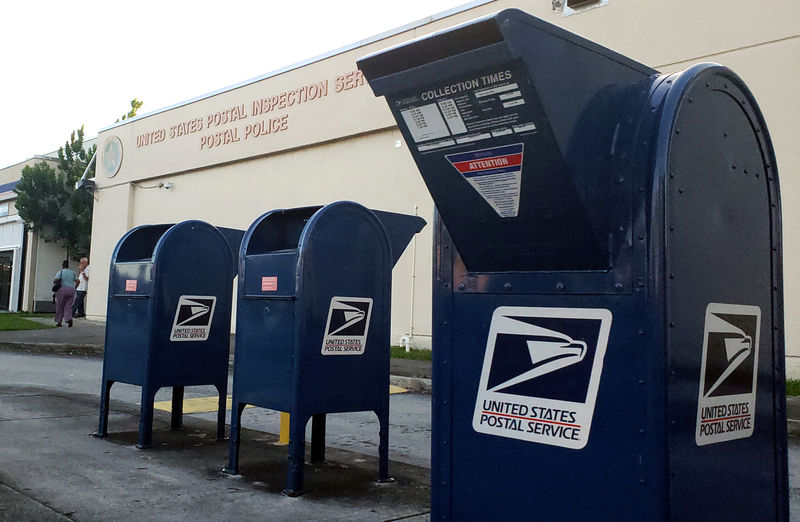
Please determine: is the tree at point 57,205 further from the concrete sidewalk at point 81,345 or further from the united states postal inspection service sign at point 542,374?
the united states postal inspection service sign at point 542,374

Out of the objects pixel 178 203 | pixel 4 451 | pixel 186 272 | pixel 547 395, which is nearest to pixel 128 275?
pixel 186 272

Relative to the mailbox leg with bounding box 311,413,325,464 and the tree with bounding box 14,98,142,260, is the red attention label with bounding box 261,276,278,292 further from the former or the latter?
the tree with bounding box 14,98,142,260

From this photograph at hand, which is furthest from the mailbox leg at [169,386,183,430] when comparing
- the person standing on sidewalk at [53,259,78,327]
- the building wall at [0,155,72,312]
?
the building wall at [0,155,72,312]

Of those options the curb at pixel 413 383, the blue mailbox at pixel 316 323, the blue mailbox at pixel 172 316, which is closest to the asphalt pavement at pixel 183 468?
the blue mailbox at pixel 316 323

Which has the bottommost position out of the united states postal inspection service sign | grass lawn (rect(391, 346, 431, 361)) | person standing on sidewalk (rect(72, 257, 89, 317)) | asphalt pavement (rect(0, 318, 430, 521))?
asphalt pavement (rect(0, 318, 430, 521))

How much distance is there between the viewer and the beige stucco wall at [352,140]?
985cm

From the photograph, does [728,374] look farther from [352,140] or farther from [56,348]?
[56,348]

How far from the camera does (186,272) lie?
248 inches

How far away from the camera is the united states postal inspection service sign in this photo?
2.61m

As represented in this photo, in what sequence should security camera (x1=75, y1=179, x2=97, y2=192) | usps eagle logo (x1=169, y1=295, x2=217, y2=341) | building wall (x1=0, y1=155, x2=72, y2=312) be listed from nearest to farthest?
usps eagle logo (x1=169, y1=295, x2=217, y2=341), security camera (x1=75, y1=179, x2=97, y2=192), building wall (x1=0, y1=155, x2=72, y2=312)

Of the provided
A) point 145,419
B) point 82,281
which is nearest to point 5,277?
point 82,281

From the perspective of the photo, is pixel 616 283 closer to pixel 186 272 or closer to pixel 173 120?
pixel 186 272

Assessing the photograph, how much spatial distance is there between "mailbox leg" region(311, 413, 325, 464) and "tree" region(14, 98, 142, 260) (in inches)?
1068

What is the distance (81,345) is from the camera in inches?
580
